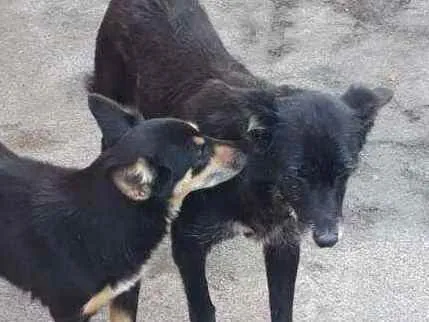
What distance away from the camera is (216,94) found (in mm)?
4047

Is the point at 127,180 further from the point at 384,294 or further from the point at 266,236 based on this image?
the point at 384,294

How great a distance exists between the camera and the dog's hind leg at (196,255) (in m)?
4.00

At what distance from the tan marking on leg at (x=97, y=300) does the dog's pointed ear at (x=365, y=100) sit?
4.17 feet

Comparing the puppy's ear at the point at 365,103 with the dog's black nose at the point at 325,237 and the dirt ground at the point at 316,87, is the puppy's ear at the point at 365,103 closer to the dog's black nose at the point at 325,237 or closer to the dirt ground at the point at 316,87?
the dog's black nose at the point at 325,237

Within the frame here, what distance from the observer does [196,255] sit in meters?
4.15

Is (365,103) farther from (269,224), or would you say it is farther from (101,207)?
(101,207)

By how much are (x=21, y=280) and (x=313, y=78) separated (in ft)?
8.97

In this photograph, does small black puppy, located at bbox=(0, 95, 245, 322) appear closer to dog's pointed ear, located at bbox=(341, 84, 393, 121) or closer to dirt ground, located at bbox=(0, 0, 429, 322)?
dog's pointed ear, located at bbox=(341, 84, 393, 121)

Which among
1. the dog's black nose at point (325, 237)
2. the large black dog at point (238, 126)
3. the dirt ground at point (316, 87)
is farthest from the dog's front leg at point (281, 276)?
the dog's black nose at point (325, 237)

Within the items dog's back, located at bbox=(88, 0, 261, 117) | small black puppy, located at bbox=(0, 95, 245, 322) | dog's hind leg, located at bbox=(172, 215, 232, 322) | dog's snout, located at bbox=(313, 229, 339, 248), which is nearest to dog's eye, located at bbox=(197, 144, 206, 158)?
small black puppy, located at bbox=(0, 95, 245, 322)

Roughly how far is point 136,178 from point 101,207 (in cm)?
28

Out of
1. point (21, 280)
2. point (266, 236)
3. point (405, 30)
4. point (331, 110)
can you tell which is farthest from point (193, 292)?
point (405, 30)

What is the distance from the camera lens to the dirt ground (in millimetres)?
4680

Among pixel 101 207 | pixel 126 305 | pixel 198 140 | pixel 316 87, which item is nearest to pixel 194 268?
pixel 126 305
